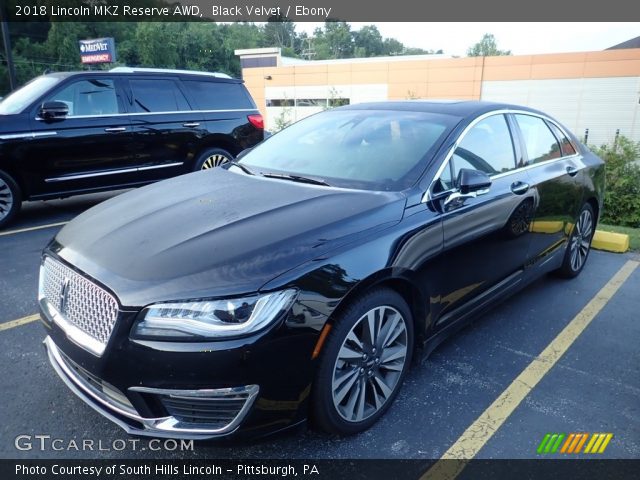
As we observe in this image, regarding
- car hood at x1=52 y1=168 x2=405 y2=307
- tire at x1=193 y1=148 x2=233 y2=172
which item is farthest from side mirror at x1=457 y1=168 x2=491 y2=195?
tire at x1=193 y1=148 x2=233 y2=172

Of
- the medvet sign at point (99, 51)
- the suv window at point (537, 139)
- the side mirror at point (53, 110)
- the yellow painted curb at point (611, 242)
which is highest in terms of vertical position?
the medvet sign at point (99, 51)

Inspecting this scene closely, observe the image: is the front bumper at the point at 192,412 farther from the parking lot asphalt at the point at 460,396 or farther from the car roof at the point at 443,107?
the car roof at the point at 443,107

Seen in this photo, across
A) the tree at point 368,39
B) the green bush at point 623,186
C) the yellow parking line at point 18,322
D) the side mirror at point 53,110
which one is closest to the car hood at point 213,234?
the yellow parking line at point 18,322

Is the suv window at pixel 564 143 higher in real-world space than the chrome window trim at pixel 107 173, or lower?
higher

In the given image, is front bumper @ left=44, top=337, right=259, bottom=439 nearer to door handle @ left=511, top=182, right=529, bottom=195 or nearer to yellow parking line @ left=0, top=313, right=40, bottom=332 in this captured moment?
yellow parking line @ left=0, top=313, right=40, bottom=332

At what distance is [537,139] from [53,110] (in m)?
5.31

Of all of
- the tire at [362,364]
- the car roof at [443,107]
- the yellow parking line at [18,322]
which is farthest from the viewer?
the yellow parking line at [18,322]

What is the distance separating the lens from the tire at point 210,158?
7211 millimetres

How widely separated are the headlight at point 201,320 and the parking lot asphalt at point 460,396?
496mm

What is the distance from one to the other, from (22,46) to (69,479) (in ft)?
202

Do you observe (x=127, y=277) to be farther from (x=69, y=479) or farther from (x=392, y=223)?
(x=392, y=223)

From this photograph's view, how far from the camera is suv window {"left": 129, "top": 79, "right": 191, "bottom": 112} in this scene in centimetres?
664

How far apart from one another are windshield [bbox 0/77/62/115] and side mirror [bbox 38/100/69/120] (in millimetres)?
254

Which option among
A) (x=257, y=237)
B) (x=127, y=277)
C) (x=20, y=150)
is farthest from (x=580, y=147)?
(x=20, y=150)
